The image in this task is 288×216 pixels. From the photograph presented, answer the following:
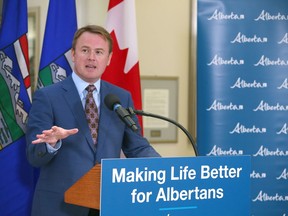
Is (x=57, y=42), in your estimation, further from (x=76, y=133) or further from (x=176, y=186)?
(x=176, y=186)

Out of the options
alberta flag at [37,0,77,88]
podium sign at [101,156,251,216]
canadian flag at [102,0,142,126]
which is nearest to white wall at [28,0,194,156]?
canadian flag at [102,0,142,126]

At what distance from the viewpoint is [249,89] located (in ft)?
10.8

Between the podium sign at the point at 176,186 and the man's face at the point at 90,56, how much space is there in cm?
83

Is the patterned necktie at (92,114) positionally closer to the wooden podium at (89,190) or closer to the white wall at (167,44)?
the wooden podium at (89,190)

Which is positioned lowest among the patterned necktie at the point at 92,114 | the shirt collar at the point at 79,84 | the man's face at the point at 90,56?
the patterned necktie at the point at 92,114

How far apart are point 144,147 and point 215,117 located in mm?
1236

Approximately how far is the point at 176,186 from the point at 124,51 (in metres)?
1.68

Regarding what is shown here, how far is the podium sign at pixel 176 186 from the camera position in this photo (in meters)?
1.29

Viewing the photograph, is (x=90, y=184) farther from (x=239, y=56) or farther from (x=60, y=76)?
(x=239, y=56)

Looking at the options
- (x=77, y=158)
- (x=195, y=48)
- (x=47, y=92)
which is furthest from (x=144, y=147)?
(x=195, y=48)

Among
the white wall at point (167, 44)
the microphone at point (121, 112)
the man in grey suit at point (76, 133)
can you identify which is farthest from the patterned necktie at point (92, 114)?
the white wall at point (167, 44)

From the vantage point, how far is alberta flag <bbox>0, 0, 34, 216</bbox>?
263cm

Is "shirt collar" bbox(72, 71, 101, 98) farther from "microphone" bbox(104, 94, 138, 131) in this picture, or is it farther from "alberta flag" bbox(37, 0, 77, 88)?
"alberta flag" bbox(37, 0, 77, 88)

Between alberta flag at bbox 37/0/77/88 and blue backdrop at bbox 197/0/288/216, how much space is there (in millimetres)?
973
